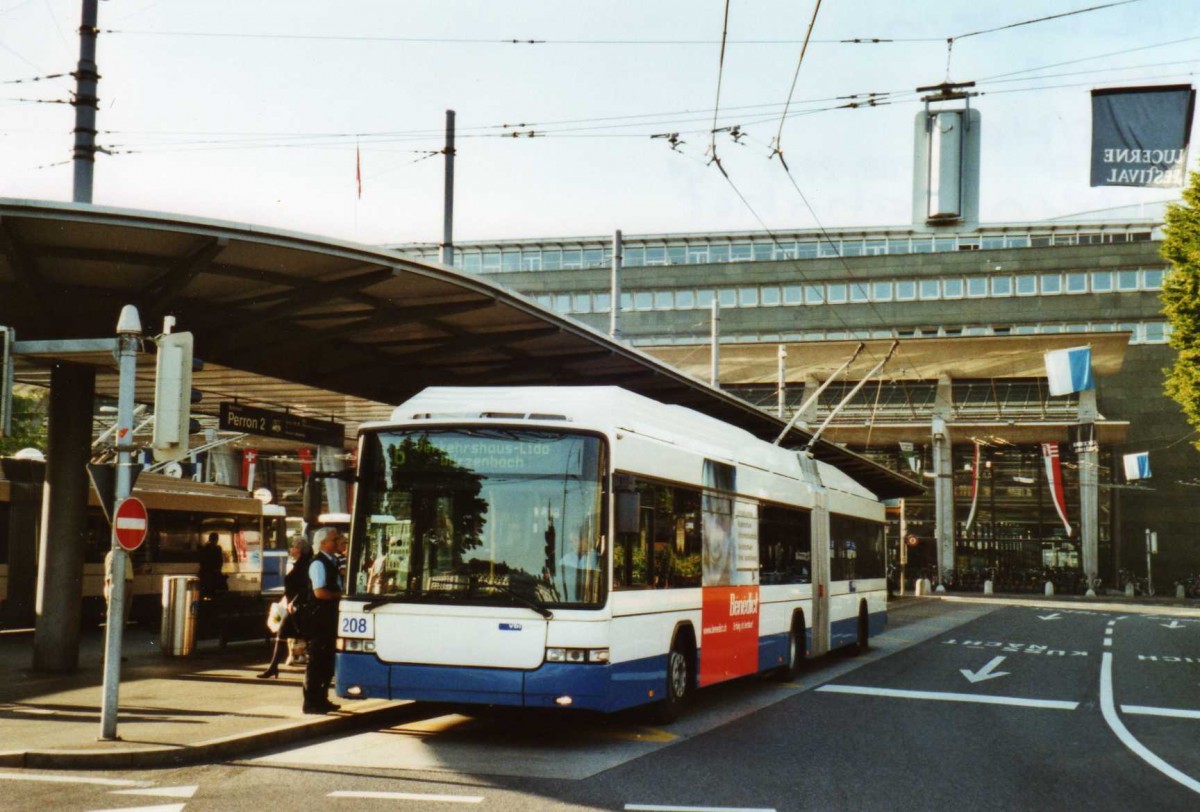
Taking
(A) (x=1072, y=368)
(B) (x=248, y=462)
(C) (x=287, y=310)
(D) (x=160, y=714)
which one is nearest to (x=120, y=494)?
(D) (x=160, y=714)

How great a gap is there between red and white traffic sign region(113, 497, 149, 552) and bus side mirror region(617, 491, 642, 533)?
3680mm

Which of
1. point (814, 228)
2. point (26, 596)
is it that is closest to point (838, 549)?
point (26, 596)

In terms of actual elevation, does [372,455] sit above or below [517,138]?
below

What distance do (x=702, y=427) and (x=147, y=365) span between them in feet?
29.5

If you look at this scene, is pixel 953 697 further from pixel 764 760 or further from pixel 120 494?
pixel 120 494

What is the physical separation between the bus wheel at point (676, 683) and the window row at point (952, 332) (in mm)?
48219

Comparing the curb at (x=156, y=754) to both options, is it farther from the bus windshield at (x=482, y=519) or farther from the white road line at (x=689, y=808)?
the white road line at (x=689, y=808)

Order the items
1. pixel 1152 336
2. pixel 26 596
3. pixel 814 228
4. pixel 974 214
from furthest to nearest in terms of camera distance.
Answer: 1. pixel 814 228
2. pixel 1152 336
3. pixel 26 596
4. pixel 974 214

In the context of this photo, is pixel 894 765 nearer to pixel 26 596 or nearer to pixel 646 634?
pixel 646 634

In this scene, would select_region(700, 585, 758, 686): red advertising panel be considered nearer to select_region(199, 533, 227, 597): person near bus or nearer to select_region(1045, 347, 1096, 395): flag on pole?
select_region(199, 533, 227, 597): person near bus

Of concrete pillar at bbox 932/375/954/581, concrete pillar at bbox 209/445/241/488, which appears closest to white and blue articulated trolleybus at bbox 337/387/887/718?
concrete pillar at bbox 209/445/241/488

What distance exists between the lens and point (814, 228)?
7519 centimetres

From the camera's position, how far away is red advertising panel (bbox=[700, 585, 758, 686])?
1334 centimetres

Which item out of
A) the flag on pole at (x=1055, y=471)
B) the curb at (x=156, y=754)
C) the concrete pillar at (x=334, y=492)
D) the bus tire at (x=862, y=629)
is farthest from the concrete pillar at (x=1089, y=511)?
the curb at (x=156, y=754)
